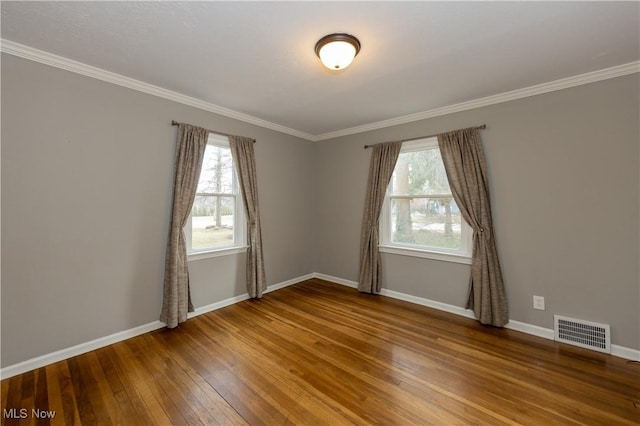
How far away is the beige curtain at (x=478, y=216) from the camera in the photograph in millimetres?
2869

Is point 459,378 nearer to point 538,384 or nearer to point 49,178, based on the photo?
point 538,384

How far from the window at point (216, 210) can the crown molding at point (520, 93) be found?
2104 mm

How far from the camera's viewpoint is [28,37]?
76.3 inches

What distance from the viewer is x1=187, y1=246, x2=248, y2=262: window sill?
3118 mm

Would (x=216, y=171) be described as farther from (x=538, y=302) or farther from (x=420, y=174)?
(x=538, y=302)

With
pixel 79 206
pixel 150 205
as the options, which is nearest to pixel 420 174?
pixel 150 205

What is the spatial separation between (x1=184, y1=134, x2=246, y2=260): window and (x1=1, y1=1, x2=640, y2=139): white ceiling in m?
0.81

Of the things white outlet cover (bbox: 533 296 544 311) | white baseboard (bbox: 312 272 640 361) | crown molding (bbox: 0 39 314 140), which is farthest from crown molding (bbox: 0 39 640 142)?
white baseboard (bbox: 312 272 640 361)

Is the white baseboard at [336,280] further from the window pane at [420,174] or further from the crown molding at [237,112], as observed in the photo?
the crown molding at [237,112]

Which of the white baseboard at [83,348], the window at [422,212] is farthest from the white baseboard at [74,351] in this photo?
the window at [422,212]

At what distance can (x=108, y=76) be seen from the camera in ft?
8.04

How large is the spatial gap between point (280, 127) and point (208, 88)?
4.71 ft

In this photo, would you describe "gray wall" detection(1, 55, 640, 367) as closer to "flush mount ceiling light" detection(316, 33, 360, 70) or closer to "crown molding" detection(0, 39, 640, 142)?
"crown molding" detection(0, 39, 640, 142)

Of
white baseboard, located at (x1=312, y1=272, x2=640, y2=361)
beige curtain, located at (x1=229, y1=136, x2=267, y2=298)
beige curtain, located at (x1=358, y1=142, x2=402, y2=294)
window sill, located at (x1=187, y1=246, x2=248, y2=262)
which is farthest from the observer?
beige curtain, located at (x1=358, y1=142, x2=402, y2=294)
